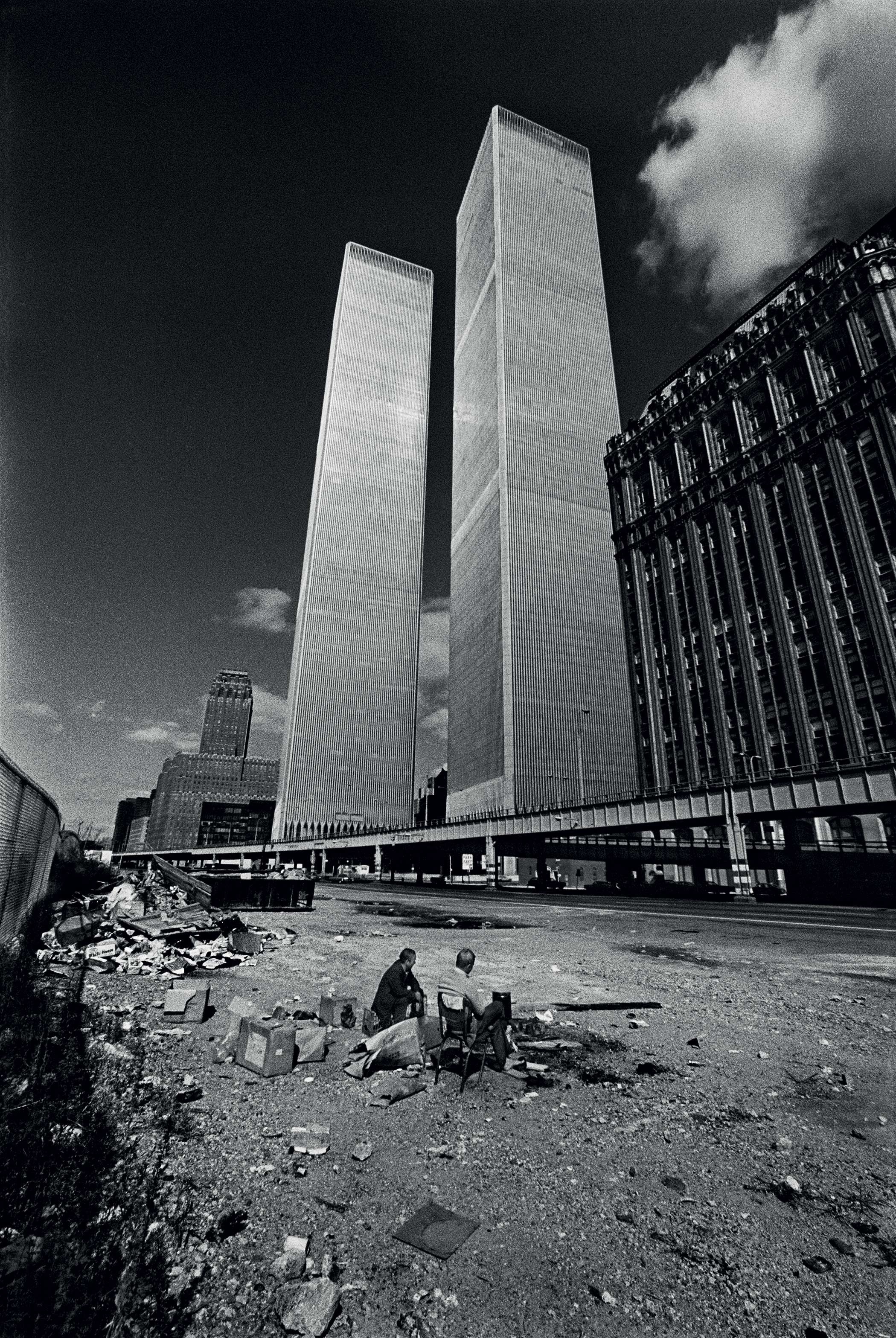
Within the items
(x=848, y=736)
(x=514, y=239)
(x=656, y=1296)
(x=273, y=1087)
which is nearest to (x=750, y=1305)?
(x=656, y=1296)

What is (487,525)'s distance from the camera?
394 ft

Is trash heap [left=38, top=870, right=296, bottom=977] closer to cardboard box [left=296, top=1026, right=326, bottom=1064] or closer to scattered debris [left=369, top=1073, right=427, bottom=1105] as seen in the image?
cardboard box [left=296, top=1026, right=326, bottom=1064]

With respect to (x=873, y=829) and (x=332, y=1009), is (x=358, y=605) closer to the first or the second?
(x=873, y=829)

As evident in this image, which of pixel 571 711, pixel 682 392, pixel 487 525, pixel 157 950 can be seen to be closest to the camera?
pixel 157 950

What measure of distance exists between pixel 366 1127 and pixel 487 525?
392 feet

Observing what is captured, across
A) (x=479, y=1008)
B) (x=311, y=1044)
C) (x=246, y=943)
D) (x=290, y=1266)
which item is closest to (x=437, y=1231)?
(x=290, y=1266)

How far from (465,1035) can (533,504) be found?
113923 mm

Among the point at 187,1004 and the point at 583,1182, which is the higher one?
the point at 187,1004

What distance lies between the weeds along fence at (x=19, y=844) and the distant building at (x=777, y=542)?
192 ft

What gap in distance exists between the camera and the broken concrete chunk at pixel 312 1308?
3213 mm

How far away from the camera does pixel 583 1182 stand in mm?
4816

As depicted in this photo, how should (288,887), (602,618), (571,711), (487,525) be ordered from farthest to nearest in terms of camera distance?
(487,525) → (602,618) → (571,711) → (288,887)

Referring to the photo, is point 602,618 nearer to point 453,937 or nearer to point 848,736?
point 848,736

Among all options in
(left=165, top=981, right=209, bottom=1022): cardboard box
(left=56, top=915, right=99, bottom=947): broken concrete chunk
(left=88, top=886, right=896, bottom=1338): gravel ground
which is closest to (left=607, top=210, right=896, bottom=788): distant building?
(left=88, top=886, right=896, bottom=1338): gravel ground
